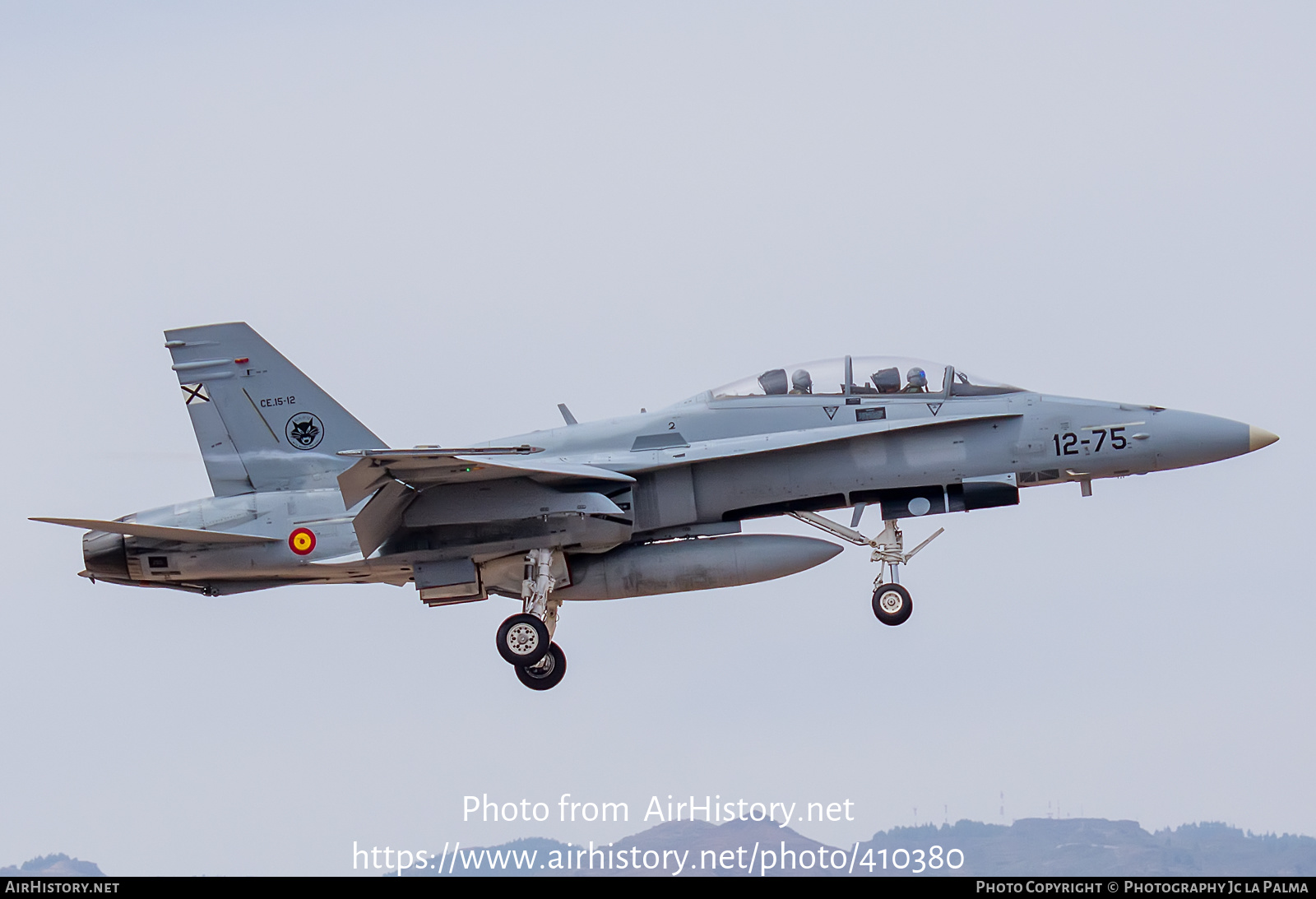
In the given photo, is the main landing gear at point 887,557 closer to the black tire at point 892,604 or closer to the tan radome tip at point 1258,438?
the black tire at point 892,604

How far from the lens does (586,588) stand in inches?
730

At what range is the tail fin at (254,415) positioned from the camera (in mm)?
19234

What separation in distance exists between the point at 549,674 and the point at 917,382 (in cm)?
551

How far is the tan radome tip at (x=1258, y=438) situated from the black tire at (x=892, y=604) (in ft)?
13.5

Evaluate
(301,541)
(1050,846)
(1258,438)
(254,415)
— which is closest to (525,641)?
(301,541)

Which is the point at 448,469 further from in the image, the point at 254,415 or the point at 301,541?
the point at 254,415

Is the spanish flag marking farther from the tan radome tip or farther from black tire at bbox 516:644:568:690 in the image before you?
the tan radome tip

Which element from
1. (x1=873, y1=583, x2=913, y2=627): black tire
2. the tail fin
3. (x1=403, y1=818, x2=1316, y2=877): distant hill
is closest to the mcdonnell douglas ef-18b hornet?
(x1=873, y1=583, x2=913, y2=627): black tire

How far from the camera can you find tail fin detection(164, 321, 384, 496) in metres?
19.2

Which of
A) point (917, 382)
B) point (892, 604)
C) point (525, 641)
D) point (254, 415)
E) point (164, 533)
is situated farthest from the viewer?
point (254, 415)

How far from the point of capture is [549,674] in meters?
18.5

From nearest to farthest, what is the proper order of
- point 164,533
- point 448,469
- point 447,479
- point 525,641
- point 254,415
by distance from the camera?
point 448,469 → point 447,479 → point 525,641 → point 164,533 → point 254,415

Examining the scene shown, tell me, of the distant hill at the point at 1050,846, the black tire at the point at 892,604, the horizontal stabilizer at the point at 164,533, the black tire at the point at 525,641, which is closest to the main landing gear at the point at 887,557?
the black tire at the point at 892,604

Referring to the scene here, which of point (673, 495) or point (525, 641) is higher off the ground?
point (673, 495)
